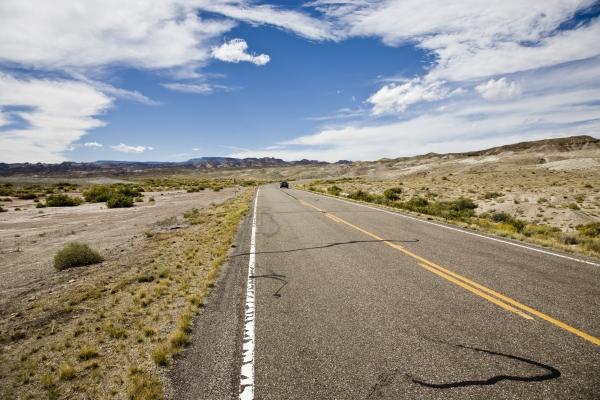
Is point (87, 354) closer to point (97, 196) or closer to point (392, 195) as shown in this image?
point (392, 195)

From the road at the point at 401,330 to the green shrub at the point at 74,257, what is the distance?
5581mm

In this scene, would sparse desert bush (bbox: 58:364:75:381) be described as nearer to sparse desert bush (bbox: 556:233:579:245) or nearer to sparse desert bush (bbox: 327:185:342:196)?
sparse desert bush (bbox: 556:233:579:245)

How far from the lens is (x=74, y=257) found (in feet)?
35.3

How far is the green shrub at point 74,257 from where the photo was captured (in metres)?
10.6

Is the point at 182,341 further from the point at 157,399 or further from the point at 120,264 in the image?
the point at 120,264

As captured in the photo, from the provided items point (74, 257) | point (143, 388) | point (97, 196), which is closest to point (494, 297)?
point (143, 388)

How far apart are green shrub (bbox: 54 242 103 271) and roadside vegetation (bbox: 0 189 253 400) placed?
0.10ft

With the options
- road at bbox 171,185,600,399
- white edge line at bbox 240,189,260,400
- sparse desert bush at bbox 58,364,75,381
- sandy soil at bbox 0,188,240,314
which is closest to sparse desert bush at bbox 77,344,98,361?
sparse desert bush at bbox 58,364,75,381

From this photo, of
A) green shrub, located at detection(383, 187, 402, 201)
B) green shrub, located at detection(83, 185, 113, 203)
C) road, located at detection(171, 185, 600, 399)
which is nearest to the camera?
road, located at detection(171, 185, 600, 399)

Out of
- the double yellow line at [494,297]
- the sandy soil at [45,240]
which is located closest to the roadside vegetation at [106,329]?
the sandy soil at [45,240]

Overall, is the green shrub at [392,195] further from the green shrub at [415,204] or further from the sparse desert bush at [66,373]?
the sparse desert bush at [66,373]

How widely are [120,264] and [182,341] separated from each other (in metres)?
6.83

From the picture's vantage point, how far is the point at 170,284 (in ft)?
25.5

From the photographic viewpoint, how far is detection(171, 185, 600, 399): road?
3508mm
